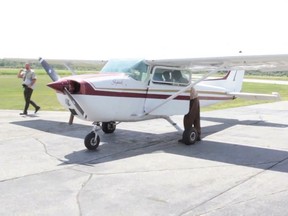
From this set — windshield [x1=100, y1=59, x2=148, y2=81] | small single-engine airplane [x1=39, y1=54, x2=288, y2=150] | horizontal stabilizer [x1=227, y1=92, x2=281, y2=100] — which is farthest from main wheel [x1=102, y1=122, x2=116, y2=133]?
horizontal stabilizer [x1=227, y1=92, x2=281, y2=100]

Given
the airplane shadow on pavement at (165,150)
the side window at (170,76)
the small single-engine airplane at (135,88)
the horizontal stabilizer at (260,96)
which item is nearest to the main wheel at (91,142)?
the small single-engine airplane at (135,88)

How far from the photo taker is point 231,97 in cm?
1310

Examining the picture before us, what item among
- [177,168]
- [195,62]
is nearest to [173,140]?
[195,62]

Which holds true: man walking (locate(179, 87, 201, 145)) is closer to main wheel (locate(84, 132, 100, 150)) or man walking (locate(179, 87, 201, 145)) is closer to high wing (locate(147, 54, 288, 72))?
high wing (locate(147, 54, 288, 72))

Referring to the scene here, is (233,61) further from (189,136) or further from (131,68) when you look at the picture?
(131,68)

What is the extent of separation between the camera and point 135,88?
29.5 ft

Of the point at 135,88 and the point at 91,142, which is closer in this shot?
the point at 91,142

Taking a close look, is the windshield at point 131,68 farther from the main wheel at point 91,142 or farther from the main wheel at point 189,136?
the main wheel at point 91,142

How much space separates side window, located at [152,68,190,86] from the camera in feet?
31.5

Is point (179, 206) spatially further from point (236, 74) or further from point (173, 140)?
point (236, 74)

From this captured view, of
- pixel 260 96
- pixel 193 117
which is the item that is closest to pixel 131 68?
pixel 193 117

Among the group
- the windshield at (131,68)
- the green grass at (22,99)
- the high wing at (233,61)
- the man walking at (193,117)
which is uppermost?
the high wing at (233,61)

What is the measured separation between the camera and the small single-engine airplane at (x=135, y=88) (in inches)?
312

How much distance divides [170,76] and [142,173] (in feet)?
13.9
